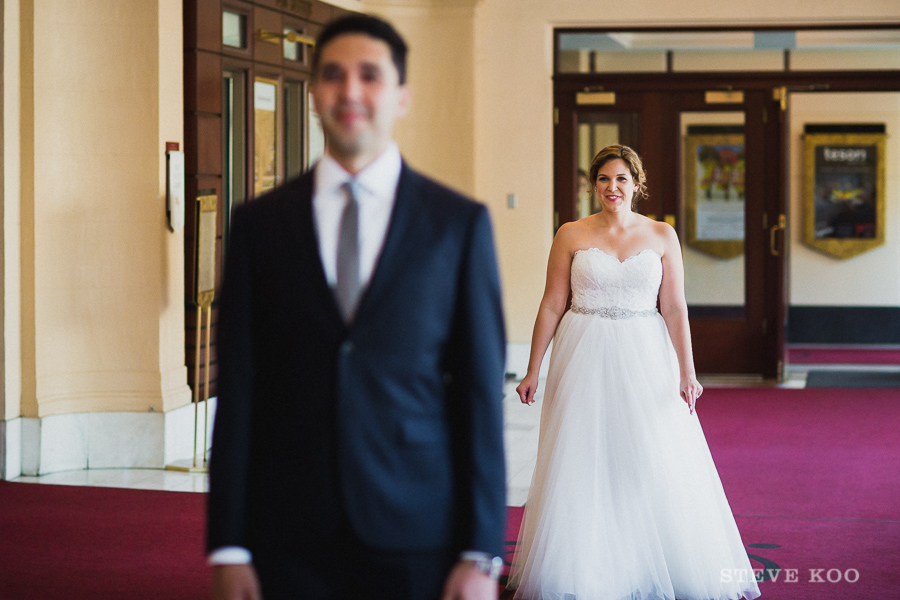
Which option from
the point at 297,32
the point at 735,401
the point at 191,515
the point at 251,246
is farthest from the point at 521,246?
the point at 251,246

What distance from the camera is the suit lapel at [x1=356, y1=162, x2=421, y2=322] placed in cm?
154

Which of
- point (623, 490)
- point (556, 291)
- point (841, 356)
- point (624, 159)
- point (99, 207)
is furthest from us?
point (841, 356)

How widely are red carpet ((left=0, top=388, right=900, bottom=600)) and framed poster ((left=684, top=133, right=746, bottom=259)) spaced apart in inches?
105

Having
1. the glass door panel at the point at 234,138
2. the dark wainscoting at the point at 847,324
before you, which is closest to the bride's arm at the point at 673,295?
the glass door panel at the point at 234,138

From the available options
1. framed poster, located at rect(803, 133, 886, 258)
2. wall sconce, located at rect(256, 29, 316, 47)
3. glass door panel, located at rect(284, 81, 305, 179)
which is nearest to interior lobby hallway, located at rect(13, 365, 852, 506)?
glass door panel, located at rect(284, 81, 305, 179)

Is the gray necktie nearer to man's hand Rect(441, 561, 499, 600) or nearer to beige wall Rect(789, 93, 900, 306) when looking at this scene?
man's hand Rect(441, 561, 499, 600)

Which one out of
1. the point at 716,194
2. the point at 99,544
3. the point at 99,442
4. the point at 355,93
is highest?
the point at 716,194

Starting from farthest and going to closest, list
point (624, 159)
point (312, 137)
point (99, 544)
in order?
point (312, 137), point (99, 544), point (624, 159)

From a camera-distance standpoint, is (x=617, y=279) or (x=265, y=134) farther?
(x=265, y=134)

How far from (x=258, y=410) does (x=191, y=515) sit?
3510 millimetres

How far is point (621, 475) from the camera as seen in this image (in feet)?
12.3

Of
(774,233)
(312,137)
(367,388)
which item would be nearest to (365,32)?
(367,388)

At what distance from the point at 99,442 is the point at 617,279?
3.30m

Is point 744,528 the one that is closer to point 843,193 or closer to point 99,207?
point 99,207
